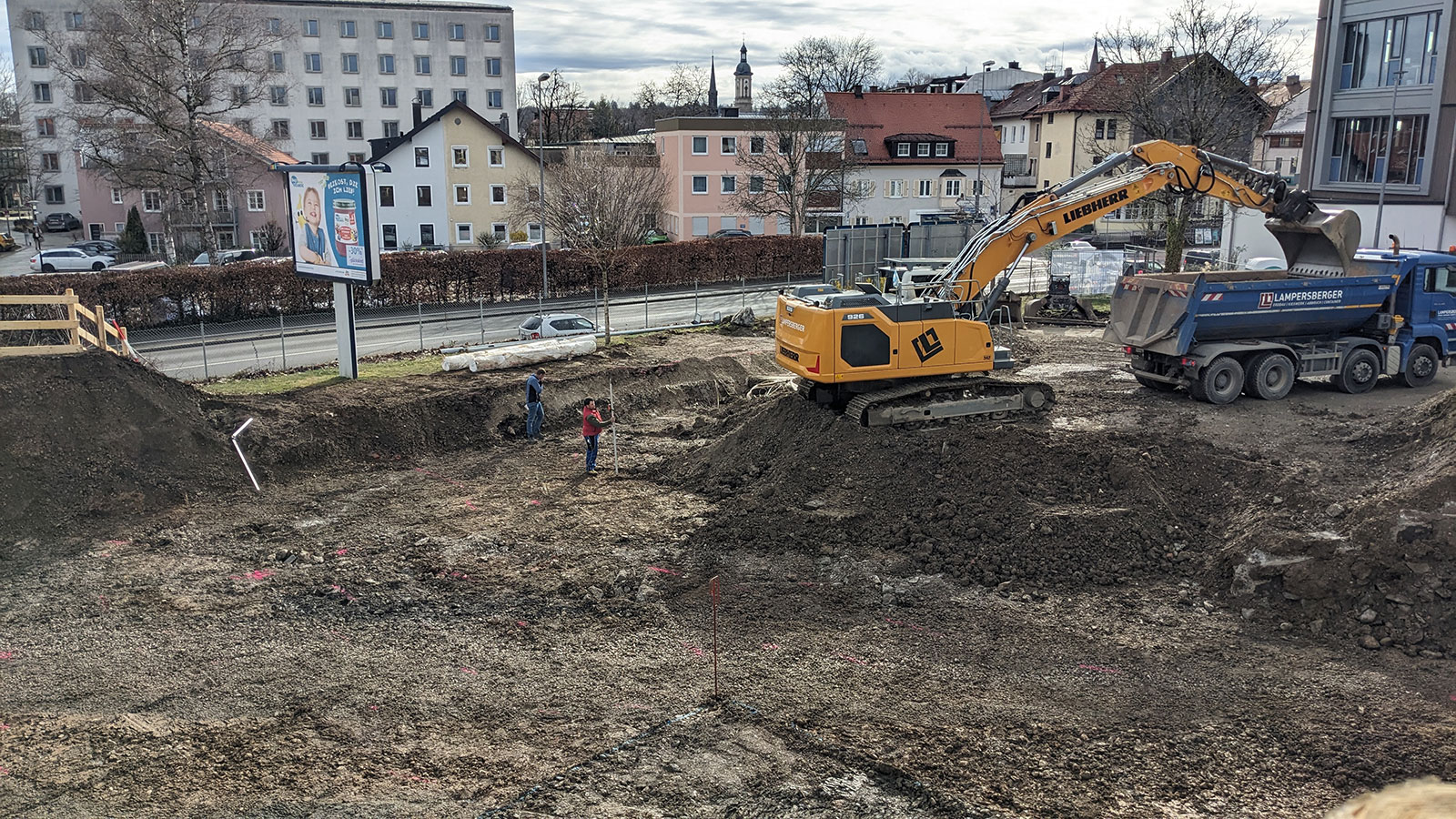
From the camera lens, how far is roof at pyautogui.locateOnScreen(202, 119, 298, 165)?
48.9m

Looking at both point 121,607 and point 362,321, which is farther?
point 362,321

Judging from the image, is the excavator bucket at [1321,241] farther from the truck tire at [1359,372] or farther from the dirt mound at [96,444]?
the dirt mound at [96,444]

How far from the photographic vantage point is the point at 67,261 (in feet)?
157

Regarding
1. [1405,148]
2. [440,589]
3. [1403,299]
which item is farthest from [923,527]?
[1405,148]

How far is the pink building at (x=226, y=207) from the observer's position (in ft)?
173

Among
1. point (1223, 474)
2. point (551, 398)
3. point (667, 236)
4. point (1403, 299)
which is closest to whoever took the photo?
point (1223, 474)

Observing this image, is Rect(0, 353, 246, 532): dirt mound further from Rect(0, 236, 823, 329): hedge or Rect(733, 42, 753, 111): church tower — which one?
Rect(733, 42, 753, 111): church tower

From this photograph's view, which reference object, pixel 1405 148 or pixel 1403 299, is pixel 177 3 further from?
pixel 1405 148

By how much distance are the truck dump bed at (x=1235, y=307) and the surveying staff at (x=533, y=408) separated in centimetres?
1132

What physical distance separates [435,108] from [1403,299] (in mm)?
67883

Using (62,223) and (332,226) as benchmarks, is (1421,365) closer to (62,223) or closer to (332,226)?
(332,226)

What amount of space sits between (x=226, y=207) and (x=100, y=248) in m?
6.52

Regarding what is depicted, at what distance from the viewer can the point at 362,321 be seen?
34.4 m

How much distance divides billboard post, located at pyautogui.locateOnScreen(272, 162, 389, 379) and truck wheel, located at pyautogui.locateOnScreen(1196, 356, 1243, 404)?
54.1ft
